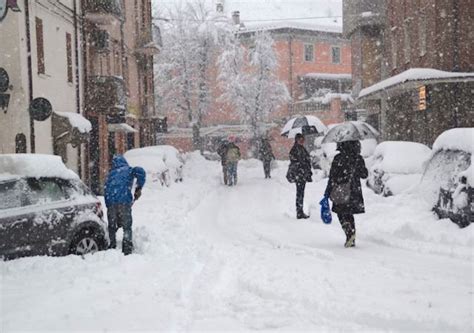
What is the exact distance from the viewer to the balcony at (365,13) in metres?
28.5

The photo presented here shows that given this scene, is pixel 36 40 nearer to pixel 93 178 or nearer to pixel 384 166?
pixel 93 178

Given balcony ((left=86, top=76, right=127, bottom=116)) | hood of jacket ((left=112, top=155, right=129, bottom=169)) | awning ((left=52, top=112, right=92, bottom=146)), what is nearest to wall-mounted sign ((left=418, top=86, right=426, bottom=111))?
balcony ((left=86, top=76, right=127, bottom=116))

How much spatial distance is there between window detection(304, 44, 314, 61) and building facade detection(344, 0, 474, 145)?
23.6m

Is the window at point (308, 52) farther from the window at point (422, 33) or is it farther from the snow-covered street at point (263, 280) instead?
the snow-covered street at point (263, 280)

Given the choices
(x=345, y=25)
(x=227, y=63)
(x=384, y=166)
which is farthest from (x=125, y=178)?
(x=227, y=63)

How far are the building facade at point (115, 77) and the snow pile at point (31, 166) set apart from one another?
40.4ft

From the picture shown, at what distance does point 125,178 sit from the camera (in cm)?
891

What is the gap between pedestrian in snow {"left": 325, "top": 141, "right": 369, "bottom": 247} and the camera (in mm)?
8977

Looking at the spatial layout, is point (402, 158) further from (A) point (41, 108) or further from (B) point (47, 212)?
(B) point (47, 212)

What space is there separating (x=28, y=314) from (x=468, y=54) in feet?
59.6

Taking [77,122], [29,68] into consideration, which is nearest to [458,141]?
[29,68]

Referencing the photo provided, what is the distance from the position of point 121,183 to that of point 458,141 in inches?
216

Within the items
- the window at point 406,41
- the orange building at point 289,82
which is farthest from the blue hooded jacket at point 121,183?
the orange building at point 289,82

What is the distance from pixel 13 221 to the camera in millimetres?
7727
